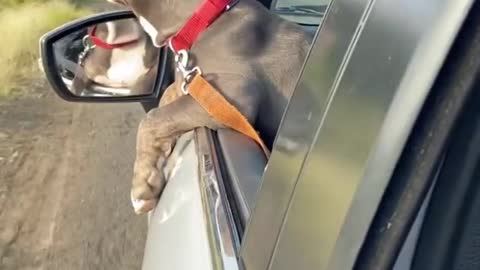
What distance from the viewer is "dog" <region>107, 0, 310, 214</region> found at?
101 inches

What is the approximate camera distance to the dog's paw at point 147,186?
258 centimetres

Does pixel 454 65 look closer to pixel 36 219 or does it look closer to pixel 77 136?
pixel 36 219

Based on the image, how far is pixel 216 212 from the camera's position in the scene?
1.86 metres

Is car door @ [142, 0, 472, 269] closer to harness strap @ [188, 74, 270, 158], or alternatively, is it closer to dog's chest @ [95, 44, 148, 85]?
harness strap @ [188, 74, 270, 158]

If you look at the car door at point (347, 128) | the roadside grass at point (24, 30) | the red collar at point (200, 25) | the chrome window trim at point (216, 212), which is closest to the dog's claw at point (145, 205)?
the chrome window trim at point (216, 212)

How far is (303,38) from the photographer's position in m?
2.76

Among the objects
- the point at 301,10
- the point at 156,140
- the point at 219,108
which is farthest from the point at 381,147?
the point at 301,10

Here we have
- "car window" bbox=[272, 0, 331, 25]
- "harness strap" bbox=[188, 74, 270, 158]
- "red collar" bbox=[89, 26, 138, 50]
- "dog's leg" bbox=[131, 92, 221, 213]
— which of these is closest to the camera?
"harness strap" bbox=[188, 74, 270, 158]

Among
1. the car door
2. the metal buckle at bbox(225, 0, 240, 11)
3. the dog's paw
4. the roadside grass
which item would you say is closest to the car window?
the metal buckle at bbox(225, 0, 240, 11)

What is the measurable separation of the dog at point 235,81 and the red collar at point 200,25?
0.02m

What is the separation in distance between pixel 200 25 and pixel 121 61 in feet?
1.02

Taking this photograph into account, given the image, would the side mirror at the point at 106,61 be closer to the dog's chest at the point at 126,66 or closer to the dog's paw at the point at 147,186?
the dog's chest at the point at 126,66

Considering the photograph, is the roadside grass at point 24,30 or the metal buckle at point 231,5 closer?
the metal buckle at point 231,5

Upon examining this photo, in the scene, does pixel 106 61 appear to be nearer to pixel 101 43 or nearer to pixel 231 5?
pixel 101 43
